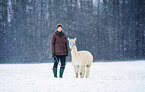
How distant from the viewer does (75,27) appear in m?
10.4

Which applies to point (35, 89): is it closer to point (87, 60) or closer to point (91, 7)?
point (87, 60)

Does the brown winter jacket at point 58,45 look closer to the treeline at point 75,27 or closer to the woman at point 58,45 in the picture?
the woman at point 58,45

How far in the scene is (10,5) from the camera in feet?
33.5

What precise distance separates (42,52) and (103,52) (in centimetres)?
400

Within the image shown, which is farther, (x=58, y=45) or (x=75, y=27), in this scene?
(x=75, y=27)

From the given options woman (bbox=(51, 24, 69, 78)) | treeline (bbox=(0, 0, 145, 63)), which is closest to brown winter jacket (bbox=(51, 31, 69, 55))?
woman (bbox=(51, 24, 69, 78))

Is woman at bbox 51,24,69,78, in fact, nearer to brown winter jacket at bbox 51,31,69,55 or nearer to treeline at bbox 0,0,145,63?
brown winter jacket at bbox 51,31,69,55

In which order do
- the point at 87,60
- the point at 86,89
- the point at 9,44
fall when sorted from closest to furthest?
the point at 86,89 < the point at 87,60 < the point at 9,44

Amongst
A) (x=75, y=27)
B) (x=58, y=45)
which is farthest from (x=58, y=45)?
(x=75, y=27)

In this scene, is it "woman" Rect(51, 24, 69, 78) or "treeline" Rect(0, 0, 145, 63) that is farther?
"treeline" Rect(0, 0, 145, 63)

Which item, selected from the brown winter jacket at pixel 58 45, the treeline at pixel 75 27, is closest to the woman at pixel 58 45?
the brown winter jacket at pixel 58 45

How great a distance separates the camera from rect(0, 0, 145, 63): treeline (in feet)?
33.6

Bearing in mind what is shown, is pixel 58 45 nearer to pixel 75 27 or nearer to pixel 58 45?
pixel 58 45

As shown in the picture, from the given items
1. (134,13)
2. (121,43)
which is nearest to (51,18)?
(121,43)
